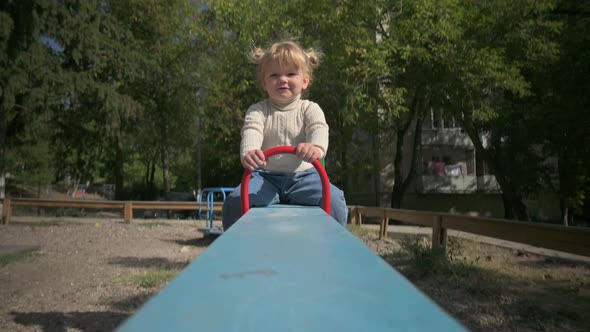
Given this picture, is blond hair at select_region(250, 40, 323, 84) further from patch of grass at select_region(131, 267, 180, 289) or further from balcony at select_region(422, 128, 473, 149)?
balcony at select_region(422, 128, 473, 149)

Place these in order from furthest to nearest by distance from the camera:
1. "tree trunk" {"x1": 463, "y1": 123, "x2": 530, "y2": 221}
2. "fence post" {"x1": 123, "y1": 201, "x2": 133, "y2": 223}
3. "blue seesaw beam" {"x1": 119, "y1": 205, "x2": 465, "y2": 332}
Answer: "tree trunk" {"x1": 463, "y1": 123, "x2": 530, "y2": 221}, "fence post" {"x1": 123, "y1": 201, "x2": 133, "y2": 223}, "blue seesaw beam" {"x1": 119, "y1": 205, "x2": 465, "y2": 332}

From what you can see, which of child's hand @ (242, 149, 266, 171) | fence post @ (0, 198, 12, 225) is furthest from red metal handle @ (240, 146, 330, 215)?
fence post @ (0, 198, 12, 225)

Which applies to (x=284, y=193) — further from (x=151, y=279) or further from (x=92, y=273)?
(x=92, y=273)

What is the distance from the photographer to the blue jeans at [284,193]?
8.71ft

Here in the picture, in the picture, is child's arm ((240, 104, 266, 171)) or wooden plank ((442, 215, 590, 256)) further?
wooden plank ((442, 215, 590, 256))

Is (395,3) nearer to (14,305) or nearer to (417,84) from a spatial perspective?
(417,84)

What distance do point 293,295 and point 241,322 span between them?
11cm

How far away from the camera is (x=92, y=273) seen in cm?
544

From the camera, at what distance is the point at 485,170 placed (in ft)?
85.3

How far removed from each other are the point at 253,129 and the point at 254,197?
456 mm

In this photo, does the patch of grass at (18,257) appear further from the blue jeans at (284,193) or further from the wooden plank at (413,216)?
the wooden plank at (413,216)

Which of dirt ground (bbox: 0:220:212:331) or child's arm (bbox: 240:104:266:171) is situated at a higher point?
child's arm (bbox: 240:104:266:171)

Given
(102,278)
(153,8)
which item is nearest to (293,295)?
(102,278)

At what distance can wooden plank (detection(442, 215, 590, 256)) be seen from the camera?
10.8 feet
